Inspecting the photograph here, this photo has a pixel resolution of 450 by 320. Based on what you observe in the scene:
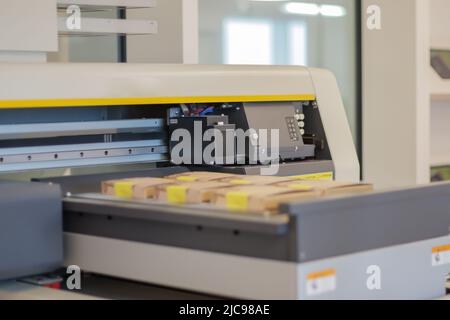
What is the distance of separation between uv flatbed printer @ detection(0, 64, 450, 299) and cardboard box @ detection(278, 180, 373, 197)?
7 cm

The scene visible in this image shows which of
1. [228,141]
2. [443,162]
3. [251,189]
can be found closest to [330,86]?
[228,141]

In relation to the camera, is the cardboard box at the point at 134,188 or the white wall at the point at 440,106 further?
the white wall at the point at 440,106

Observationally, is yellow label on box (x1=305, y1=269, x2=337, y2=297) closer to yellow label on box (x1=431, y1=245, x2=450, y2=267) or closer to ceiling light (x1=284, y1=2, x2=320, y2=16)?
yellow label on box (x1=431, y1=245, x2=450, y2=267)

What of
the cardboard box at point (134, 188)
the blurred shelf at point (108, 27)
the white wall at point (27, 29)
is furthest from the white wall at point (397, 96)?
the cardboard box at point (134, 188)

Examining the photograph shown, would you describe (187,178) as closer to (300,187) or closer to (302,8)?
(300,187)

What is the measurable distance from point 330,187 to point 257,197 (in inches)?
7.8

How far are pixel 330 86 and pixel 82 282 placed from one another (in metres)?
1.02

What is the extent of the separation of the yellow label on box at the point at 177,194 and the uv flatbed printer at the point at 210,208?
0.04m

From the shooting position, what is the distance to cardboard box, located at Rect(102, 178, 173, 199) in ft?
5.31

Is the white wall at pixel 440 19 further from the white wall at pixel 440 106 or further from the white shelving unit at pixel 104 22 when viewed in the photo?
the white shelving unit at pixel 104 22

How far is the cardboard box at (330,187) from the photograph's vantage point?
5.05 feet

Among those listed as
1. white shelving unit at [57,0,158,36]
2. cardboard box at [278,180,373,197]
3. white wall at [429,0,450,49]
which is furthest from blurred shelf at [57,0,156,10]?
white wall at [429,0,450,49]
